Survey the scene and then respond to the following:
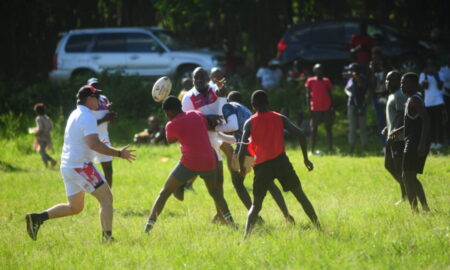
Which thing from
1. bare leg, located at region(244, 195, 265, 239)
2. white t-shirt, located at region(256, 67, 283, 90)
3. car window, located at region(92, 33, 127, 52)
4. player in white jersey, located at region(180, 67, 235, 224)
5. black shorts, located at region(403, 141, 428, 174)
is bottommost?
white t-shirt, located at region(256, 67, 283, 90)

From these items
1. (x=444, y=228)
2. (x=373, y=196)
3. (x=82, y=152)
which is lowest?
(x=373, y=196)

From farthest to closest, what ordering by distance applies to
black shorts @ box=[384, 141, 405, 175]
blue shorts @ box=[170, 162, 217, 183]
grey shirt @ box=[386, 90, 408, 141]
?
grey shirt @ box=[386, 90, 408, 141], black shorts @ box=[384, 141, 405, 175], blue shorts @ box=[170, 162, 217, 183]

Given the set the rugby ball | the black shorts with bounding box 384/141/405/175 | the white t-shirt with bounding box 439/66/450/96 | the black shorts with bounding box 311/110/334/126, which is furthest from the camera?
the white t-shirt with bounding box 439/66/450/96

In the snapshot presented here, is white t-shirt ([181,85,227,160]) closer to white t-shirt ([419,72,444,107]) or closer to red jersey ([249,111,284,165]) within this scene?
red jersey ([249,111,284,165])

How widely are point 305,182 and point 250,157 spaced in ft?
13.4

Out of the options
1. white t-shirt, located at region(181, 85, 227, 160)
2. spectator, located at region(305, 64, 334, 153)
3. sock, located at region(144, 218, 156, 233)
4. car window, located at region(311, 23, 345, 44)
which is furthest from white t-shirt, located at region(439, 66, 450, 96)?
sock, located at region(144, 218, 156, 233)

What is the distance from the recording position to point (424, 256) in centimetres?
716

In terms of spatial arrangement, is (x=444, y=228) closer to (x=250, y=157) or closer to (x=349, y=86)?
(x=250, y=157)

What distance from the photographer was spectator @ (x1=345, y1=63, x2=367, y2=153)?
16516 millimetres

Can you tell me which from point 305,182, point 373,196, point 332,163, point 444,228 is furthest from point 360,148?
point 444,228

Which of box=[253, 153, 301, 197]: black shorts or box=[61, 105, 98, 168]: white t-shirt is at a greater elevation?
box=[61, 105, 98, 168]: white t-shirt

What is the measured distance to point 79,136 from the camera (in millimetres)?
8500

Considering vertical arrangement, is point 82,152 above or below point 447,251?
above

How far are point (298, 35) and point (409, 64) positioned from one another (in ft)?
11.8
